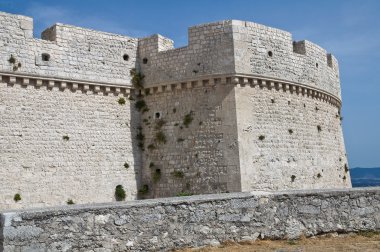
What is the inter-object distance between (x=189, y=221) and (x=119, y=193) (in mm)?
8972

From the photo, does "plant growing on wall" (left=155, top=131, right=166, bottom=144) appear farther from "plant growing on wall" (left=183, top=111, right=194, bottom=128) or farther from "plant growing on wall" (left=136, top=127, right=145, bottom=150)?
"plant growing on wall" (left=183, top=111, right=194, bottom=128)

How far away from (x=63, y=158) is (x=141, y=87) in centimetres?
409

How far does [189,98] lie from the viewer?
15781 millimetres

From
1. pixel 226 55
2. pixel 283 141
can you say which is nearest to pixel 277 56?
pixel 226 55

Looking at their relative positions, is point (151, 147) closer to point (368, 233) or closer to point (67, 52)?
point (67, 52)

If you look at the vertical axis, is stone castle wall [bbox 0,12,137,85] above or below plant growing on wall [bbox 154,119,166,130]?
above

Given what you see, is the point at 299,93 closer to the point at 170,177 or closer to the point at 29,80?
the point at 170,177

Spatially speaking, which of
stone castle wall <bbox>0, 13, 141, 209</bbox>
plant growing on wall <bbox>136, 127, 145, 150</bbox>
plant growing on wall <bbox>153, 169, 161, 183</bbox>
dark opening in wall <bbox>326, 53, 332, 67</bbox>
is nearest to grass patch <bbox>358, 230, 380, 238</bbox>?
plant growing on wall <bbox>153, 169, 161, 183</bbox>

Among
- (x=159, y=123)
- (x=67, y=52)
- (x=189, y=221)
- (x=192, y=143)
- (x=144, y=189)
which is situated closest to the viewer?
(x=189, y=221)

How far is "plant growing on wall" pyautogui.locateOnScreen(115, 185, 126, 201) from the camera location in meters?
15.2

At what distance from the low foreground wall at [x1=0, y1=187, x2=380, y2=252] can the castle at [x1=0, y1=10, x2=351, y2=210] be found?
23.1ft

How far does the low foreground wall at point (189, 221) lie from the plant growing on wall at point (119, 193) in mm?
8763

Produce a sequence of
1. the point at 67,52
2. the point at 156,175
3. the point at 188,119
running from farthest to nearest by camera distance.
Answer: the point at 156,175 < the point at 188,119 < the point at 67,52

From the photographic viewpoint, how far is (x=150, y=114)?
53.7 ft
